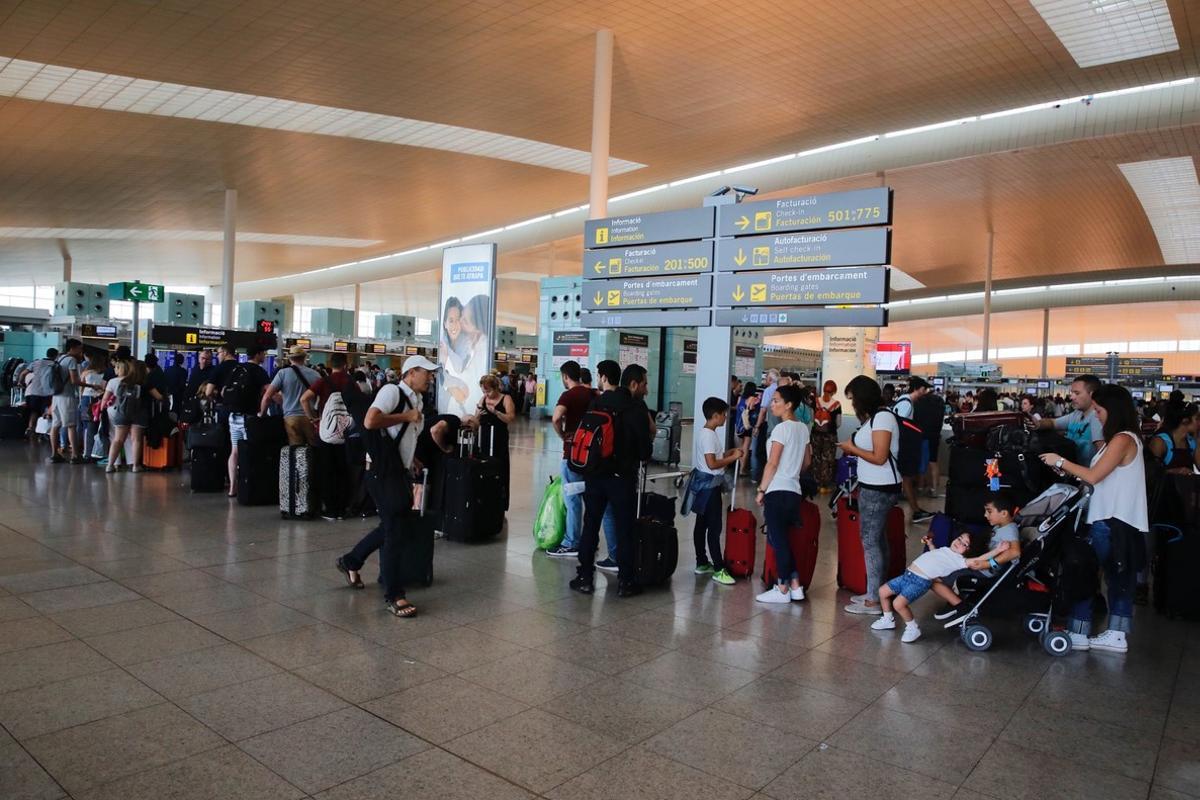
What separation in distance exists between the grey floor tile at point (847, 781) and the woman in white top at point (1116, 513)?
98.2 inches

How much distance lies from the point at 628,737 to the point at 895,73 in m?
13.5

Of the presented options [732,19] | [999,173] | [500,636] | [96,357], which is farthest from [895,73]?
[96,357]

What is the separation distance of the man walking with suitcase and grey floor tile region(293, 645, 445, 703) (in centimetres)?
184

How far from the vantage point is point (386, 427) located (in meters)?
5.24

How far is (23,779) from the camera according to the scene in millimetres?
2883

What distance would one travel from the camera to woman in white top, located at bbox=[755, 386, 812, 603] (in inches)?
226

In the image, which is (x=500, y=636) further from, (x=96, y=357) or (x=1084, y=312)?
(x=1084, y=312)

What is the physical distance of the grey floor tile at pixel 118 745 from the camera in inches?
116

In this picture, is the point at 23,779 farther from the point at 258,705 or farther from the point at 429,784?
the point at 429,784

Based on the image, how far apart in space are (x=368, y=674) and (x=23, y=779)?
1.50 metres

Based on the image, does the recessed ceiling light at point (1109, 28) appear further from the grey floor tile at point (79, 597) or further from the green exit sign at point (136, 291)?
the green exit sign at point (136, 291)

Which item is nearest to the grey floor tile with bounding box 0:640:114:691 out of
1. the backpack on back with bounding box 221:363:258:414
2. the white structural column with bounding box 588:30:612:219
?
the backpack on back with bounding box 221:363:258:414

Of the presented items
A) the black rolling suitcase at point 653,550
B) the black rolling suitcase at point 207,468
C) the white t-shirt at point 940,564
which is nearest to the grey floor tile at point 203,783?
the black rolling suitcase at point 653,550

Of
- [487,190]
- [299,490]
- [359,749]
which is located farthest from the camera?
[487,190]
